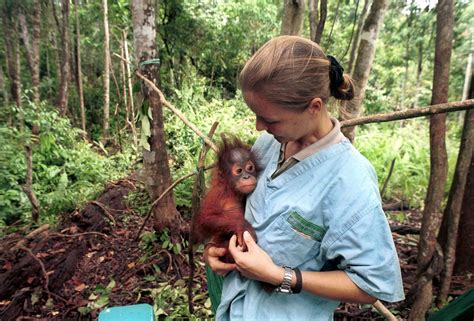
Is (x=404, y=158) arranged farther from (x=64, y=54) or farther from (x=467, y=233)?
(x=64, y=54)

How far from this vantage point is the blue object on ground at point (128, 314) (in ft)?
4.54

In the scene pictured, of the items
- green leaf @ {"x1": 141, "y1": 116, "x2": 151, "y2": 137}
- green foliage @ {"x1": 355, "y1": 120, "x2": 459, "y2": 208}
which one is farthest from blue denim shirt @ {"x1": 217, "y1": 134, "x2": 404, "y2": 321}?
green foliage @ {"x1": 355, "y1": 120, "x2": 459, "y2": 208}

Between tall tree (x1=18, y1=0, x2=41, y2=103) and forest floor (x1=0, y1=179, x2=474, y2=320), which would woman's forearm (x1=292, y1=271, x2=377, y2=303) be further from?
tall tree (x1=18, y1=0, x2=41, y2=103)

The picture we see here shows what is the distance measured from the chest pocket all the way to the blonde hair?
1.14 ft

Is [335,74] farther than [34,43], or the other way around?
[34,43]

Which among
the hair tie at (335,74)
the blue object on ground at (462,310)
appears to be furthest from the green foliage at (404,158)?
the hair tie at (335,74)

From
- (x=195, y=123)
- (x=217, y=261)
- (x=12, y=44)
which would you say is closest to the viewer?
(x=217, y=261)

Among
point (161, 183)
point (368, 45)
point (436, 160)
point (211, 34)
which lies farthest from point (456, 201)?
point (211, 34)

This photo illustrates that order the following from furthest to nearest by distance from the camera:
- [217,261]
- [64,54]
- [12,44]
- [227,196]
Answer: [64,54], [12,44], [227,196], [217,261]

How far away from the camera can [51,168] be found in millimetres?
5605

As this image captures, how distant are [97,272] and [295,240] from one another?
2.51 metres

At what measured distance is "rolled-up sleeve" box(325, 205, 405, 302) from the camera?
3.15 ft

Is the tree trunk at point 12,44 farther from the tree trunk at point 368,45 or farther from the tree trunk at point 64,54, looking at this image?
the tree trunk at point 368,45

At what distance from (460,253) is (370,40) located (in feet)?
7.31
